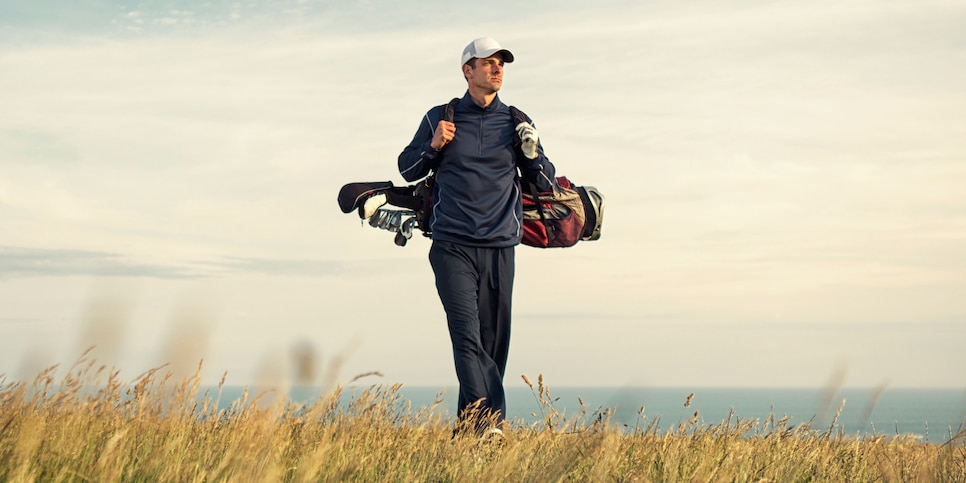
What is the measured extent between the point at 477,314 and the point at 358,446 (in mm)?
2073

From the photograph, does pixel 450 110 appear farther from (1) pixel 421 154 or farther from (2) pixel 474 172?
(2) pixel 474 172

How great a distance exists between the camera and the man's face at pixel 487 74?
718 cm

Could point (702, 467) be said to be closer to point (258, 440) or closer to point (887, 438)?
point (258, 440)

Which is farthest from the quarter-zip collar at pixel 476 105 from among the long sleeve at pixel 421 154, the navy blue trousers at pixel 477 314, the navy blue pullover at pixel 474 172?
the navy blue trousers at pixel 477 314

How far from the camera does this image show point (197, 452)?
483cm

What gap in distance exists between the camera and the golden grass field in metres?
4.21

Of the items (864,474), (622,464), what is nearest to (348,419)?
(622,464)

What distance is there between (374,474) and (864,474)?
10.3 feet

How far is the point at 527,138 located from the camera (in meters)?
7.13

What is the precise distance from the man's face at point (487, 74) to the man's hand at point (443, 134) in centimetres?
43

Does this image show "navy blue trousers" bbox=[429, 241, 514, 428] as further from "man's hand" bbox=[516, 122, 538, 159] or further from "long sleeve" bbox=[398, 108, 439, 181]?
"man's hand" bbox=[516, 122, 538, 159]

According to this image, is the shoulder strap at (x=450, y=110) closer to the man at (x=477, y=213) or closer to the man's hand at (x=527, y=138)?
the man at (x=477, y=213)

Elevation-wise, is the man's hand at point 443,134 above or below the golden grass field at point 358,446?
above

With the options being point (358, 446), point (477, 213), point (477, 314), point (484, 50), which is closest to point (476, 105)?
point (484, 50)
